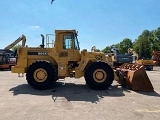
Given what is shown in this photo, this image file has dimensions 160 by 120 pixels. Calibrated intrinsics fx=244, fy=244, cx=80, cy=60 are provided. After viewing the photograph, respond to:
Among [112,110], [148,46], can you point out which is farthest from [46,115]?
[148,46]

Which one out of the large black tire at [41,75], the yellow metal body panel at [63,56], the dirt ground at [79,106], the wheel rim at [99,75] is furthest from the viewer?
the yellow metal body panel at [63,56]

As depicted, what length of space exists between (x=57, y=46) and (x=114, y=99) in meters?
4.52

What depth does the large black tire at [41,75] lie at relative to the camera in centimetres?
1213

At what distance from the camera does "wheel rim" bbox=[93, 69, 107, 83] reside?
12352mm

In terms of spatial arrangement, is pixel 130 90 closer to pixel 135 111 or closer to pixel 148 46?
pixel 135 111

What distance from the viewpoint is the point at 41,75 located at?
1227 centimetres

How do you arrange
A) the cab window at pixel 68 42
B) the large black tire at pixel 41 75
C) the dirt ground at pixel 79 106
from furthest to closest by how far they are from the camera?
1. the cab window at pixel 68 42
2. the large black tire at pixel 41 75
3. the dirt ground at pixel 79 106

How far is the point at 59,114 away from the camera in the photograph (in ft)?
24.0

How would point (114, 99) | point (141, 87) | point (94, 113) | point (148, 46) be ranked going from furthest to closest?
point (148, 46) → point (141, 87) → point (114, 99) → point (94, 113)

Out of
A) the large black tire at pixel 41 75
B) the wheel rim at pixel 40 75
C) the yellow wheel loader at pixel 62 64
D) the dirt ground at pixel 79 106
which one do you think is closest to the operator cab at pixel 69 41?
the yellow wheel loader at pixel 62 64

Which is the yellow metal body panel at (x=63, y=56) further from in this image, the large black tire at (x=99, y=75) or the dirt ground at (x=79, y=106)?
the dirt ground at (x=79, y=106)

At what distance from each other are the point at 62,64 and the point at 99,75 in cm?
201

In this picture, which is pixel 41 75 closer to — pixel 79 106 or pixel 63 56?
pixel 63 56

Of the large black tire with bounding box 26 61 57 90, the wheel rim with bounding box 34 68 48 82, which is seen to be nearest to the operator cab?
the large black tire with bounding box 26 61 57 90
